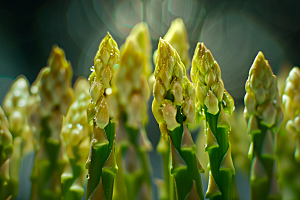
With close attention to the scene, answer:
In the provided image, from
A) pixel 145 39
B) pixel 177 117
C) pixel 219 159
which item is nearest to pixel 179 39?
pixel 145 39

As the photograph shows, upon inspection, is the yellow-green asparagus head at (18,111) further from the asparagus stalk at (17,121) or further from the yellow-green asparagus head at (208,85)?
the yellow-green asparagus head at (208,85)

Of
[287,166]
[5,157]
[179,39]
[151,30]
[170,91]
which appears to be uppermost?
[151,30]

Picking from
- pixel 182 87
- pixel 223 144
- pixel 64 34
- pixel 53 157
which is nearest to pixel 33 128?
pixel 53 157

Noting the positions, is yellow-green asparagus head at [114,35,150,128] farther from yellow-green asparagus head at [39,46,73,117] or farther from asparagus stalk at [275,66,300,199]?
asparagus stalk at [275,66,300,199]

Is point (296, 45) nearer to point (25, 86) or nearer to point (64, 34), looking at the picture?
point (64, 34)

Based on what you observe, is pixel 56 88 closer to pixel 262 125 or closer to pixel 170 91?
pixel 170 91
